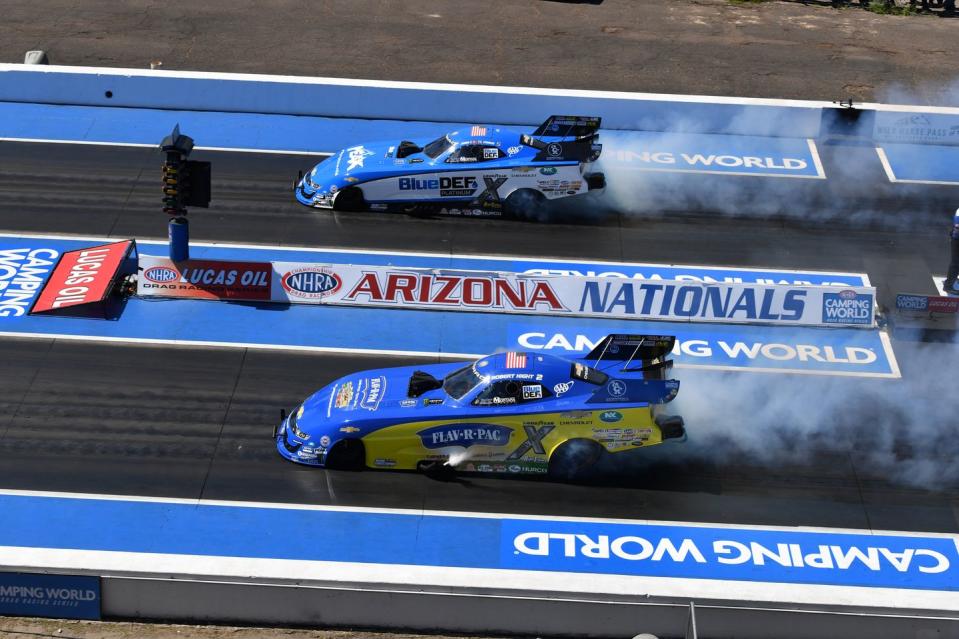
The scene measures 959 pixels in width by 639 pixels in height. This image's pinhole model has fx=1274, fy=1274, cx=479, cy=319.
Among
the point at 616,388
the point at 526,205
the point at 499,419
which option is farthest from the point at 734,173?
the point at 499,419

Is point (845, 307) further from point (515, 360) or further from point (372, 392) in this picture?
point (372, 392)

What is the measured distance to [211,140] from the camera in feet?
90.5

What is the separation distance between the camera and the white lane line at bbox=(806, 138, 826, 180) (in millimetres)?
27219

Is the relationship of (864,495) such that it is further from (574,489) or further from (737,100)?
(737,100)

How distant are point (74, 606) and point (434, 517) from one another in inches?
186

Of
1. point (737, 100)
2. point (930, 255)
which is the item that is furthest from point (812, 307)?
point (737, 100)

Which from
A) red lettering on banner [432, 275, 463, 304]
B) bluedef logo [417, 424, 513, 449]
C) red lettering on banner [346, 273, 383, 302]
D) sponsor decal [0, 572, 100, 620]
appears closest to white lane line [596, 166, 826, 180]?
red lettering on banner [432, 275, 463, 304]

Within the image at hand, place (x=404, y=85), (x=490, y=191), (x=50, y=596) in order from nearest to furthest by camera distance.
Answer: (x=50, y=596) → (x=490, y=191) → (x=404, y=85)

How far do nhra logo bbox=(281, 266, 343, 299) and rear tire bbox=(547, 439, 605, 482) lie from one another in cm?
619

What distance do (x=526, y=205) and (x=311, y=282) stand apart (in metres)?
5.11

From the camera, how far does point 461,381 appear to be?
17703 mm

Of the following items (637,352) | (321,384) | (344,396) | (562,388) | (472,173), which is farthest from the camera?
(472,173)

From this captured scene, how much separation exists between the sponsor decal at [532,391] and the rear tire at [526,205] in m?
8.27

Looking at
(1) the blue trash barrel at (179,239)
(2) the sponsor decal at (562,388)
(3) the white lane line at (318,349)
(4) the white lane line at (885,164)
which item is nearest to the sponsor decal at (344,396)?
(3) the white lane line at (318,349)
